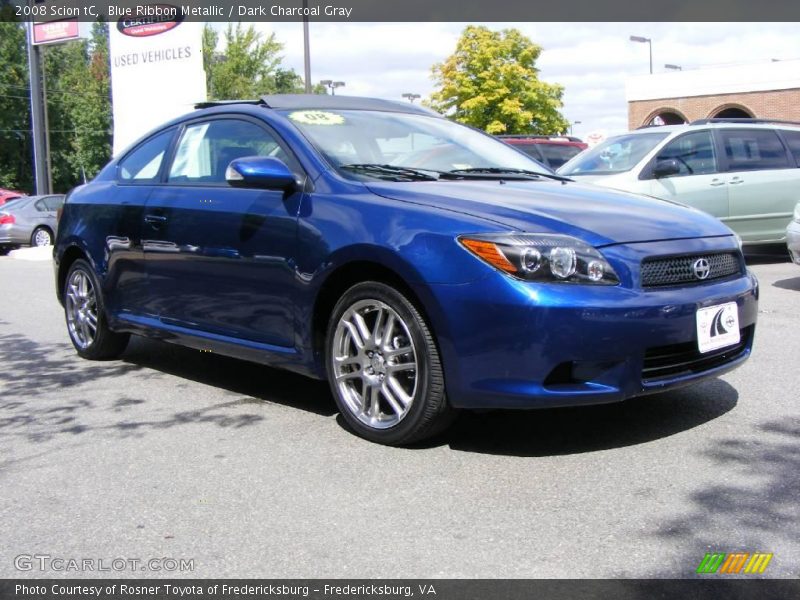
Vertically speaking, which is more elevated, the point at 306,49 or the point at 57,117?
the point at 57,117

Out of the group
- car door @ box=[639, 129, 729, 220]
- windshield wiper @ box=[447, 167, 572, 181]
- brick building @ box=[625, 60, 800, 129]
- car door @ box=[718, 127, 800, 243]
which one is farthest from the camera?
brick building @ box=[625, 60, 800, 129]

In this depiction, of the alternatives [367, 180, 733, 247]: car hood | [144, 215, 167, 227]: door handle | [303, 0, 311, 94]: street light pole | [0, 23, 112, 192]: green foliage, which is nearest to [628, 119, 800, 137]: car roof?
[367, 180, 733, 247]: car hood

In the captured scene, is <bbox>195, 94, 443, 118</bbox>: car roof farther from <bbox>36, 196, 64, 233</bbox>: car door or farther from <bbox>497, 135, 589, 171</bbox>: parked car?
<bbox>36, 196, 64, 233</bbox>: car door

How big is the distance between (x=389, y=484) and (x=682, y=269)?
1584 mm

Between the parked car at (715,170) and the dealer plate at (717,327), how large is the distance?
21.1 ft

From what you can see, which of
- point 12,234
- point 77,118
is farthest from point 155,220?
point 77,118

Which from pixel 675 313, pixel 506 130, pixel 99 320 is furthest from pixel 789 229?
pixel 506 130

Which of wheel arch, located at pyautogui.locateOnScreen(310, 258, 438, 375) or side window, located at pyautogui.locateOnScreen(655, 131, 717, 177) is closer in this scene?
wheel arch, located at pyautogui.locateOnScreen(310, 258, 438, 375)

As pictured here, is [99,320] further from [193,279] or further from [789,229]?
[789,229]

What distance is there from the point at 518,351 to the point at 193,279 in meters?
2.20

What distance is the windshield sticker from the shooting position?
197 inches

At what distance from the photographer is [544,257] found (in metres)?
3.78

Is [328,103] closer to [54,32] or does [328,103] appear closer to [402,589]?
[402,589]

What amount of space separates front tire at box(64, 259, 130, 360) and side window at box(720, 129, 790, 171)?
25.1ft
